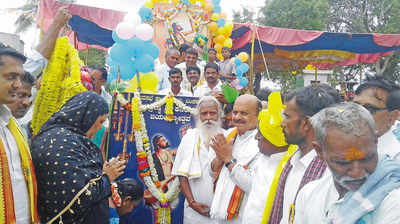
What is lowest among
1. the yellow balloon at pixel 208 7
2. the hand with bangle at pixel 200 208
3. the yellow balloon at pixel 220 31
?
the hand with bangle at pixel 200 208

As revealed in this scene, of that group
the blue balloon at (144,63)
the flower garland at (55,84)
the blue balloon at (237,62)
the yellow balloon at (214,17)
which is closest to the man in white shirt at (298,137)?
the flower garland at (55,84)

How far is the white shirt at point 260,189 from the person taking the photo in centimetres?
213

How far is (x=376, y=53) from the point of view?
13.3 m

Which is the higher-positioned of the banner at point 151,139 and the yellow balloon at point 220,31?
the yellow balloon at point 220,31

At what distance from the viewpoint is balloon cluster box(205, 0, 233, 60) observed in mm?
8539

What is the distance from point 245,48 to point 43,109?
10095mm

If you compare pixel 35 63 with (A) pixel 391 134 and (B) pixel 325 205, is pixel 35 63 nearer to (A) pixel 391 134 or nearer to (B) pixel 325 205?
(B) pixel 325 205

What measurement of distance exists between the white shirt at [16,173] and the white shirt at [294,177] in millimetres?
1497

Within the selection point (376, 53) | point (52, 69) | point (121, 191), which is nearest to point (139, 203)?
point (121, 191)

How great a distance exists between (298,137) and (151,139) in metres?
2.29

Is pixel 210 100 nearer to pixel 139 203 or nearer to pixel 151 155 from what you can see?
pixel 151 155

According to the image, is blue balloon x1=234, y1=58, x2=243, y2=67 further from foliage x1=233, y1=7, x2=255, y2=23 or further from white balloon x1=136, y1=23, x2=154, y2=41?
foliage x1=233, y1=7, x2=255, y2=23

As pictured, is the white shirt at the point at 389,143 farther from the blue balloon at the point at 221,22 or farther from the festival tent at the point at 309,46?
the festival tent at the point at 309,46

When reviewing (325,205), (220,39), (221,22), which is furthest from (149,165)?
(221,22)
